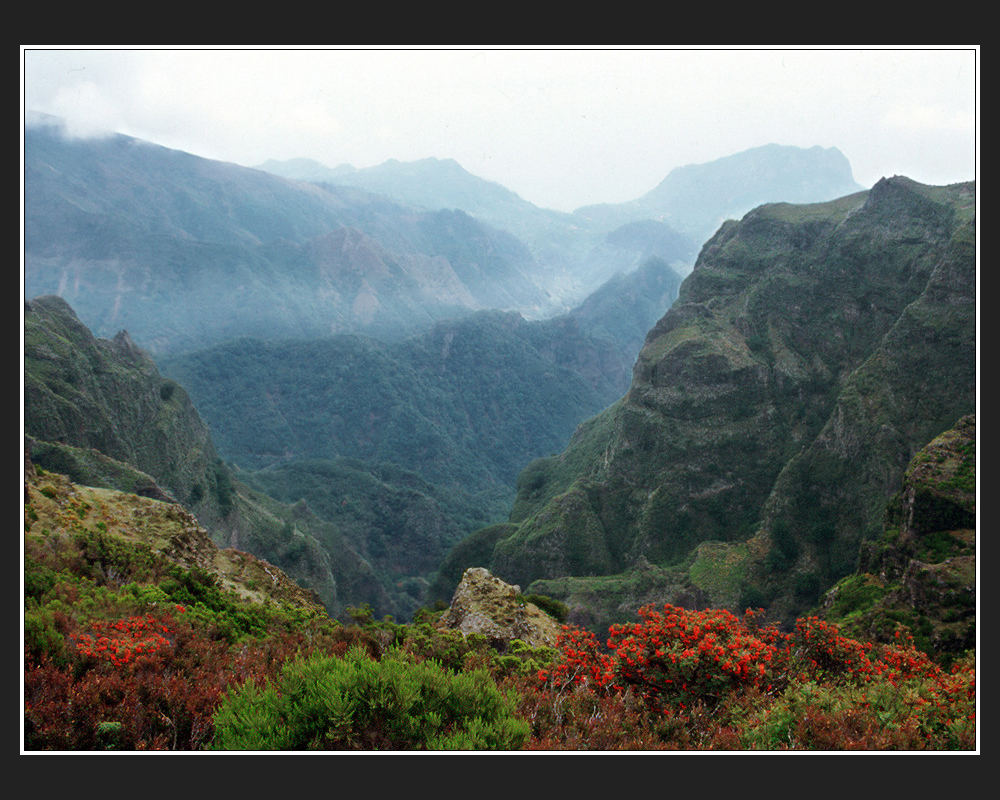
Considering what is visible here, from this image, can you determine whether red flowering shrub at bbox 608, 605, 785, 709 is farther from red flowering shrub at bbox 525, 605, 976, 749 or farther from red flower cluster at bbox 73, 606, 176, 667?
red flower cluster at bbox 73, 606, 176, 667

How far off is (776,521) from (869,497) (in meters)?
9.70

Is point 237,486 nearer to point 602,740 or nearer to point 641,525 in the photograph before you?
point 641,525

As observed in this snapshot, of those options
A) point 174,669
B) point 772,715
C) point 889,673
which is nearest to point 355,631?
point 174,669

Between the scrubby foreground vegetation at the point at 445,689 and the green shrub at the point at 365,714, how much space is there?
26 mm

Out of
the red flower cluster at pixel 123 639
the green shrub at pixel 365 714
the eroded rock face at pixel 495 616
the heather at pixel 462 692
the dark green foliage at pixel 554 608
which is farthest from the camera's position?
the dark green foliage at pixel 554 608

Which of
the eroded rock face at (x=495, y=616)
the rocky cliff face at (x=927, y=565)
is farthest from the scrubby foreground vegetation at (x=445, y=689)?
the rocky cliff face at (x=927, y=565)

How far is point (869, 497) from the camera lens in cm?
6719

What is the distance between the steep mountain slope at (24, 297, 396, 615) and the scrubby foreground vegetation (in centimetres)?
4585

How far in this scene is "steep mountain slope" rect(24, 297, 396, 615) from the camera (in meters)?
60.3

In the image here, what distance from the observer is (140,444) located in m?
80.8

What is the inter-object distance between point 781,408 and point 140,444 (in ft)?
273

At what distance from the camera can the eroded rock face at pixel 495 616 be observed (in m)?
22.9

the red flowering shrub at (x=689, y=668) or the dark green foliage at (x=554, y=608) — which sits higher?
the red flowering shrub at (x=689, y=668)

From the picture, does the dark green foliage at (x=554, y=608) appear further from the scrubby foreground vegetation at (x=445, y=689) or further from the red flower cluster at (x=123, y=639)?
the red flower cluster at (x=123, y=639)
